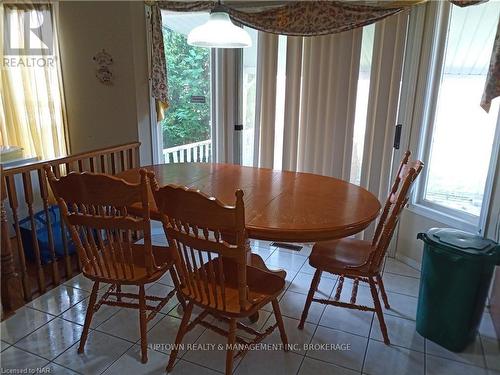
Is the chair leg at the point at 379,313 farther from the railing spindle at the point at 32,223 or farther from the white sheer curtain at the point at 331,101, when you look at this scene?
the railing spindle at the point at 32,223

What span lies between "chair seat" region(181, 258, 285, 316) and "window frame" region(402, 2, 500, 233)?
1.56 m

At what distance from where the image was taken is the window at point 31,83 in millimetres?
3574

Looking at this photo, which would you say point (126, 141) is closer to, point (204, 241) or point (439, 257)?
point (204, 241)

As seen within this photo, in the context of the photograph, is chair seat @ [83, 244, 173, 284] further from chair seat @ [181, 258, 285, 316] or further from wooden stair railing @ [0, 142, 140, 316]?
wooden stair railing @ [0, 142, 140, 316]

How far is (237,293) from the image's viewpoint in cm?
175

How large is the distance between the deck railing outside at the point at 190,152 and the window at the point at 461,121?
195cm

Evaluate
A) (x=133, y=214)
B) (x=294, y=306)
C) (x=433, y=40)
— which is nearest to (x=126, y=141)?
(x=133, y=214)

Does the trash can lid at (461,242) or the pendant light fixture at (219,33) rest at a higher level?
the pendant light fixture at (219,33)

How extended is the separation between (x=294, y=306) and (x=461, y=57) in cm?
204

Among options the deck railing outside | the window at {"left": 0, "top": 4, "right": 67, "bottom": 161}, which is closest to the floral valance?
the deck railing outside

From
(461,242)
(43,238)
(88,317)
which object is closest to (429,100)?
(461,242)

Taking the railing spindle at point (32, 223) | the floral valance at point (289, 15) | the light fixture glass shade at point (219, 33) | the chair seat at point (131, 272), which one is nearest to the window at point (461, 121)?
the floral valance at point (289, 15)

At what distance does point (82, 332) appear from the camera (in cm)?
202

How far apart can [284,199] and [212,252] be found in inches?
24.4
